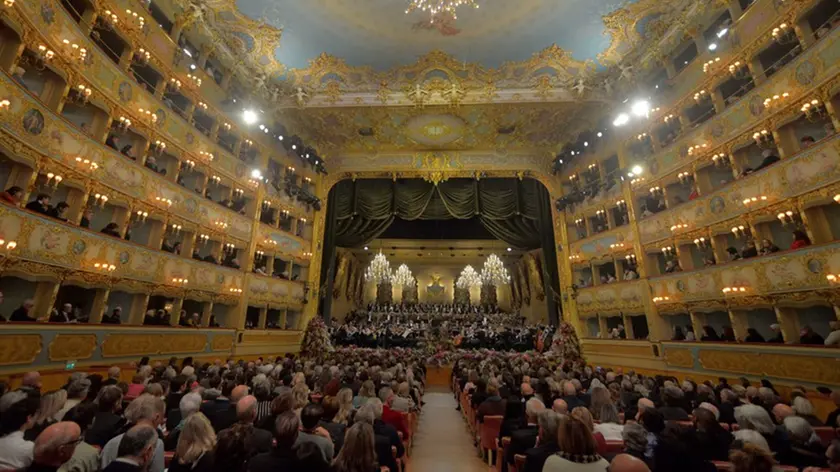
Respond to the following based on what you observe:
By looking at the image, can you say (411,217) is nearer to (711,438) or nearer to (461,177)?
(461,177)

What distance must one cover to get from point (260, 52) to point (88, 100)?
20.5ft

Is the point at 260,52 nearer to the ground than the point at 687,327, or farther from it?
farther from it

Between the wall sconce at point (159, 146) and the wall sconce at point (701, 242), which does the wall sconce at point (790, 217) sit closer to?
the wall sconce at point (701, 242)

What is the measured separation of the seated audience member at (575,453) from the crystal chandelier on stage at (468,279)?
22846 millimetres

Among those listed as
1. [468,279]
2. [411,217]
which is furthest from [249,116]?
[468,279]

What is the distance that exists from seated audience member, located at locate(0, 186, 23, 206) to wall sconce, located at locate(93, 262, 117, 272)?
2060 millimetres

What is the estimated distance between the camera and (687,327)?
12094 millimetres

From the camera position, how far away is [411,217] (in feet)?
62.4

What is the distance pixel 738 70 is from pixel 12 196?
1761 cm

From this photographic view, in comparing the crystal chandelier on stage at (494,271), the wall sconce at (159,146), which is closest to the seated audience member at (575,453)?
the wall sconce at (159,146)

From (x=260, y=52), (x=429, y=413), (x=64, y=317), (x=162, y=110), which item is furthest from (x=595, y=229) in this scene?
(x=64, y=317)

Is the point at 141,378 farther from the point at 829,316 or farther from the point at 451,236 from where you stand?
the point at 451,236

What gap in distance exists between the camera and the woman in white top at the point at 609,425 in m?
4.01

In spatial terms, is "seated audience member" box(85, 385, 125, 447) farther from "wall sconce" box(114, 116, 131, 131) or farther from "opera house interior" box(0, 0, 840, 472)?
"wall sconce" box(114, 116, 131, 131)
